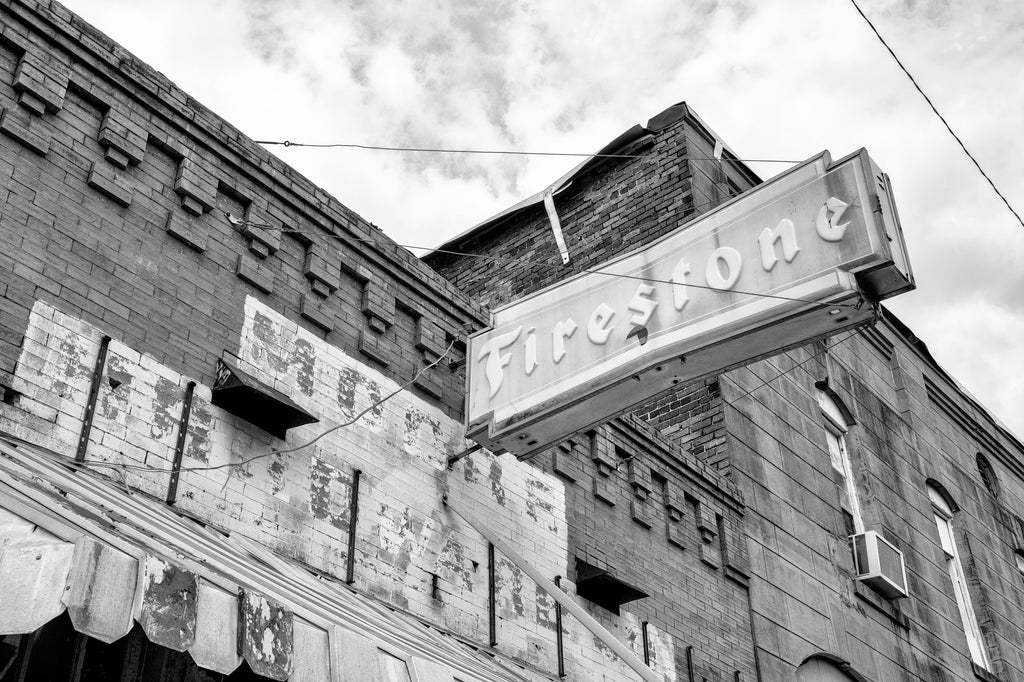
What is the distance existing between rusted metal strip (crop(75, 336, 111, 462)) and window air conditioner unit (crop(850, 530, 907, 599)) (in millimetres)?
9984

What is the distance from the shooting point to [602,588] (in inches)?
365

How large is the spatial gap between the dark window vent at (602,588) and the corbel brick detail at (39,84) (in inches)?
214

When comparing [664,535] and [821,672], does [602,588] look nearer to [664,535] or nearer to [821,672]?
[664,535]

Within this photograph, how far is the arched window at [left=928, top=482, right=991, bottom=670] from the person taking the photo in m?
16.0

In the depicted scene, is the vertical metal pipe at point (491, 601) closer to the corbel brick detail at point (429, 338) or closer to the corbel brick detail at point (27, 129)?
the corbel brick detail at point (429, 338)

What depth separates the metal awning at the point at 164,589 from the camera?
3.98m

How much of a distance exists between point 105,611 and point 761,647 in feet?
27.2

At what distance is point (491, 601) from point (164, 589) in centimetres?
432

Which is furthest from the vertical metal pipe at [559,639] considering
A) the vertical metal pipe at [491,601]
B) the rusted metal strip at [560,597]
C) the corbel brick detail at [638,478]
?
the corbel brick detail at [638,478]

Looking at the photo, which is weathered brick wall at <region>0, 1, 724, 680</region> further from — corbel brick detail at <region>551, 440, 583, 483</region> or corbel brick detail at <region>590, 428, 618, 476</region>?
corbel brick detail at <region>590, 428, 618, 476</region>

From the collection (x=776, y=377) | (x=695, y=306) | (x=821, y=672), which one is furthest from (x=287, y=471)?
(x=776, y=377)

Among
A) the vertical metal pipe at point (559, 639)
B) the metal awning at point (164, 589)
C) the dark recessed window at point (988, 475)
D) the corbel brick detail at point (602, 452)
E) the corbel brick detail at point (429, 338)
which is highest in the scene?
the dark recessed window at point (988, 475)

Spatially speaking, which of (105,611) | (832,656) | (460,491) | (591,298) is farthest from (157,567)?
(832,656)

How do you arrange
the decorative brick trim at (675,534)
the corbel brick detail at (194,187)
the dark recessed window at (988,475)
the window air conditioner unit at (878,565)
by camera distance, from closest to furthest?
the corbel brick detail at (194,187) < the decorative brick trim at (675,534) < the window air conditioner unit at (878,565) < the dark recessed window at (988,475)
